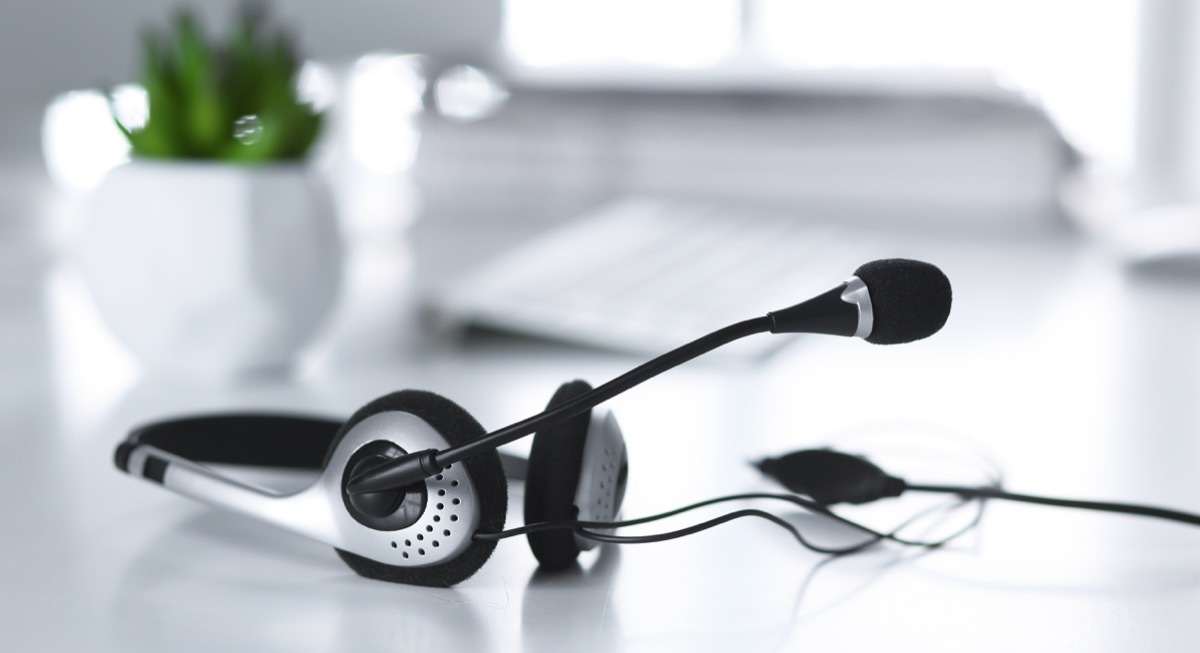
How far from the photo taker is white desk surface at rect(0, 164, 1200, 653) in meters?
0.29

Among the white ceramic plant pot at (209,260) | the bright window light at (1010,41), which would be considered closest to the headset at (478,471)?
the white ceramic plant pot at (209,260)

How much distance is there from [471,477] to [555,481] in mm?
33

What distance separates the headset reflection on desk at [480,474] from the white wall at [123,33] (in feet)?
1.96

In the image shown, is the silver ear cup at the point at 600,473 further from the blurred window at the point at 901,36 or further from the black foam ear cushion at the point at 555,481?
the blurred window at the point at 901,36

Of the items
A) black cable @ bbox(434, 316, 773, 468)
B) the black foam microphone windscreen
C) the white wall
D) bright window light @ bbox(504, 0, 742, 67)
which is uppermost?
bright window light @ bbox(504, 0, 742, 67)

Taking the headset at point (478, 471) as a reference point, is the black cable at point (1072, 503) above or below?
below

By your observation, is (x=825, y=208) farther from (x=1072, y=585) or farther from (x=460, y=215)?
(x=1072, y=585)

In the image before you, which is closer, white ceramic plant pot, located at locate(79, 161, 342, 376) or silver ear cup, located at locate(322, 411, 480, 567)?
silver ear cup, located at locate(322, 411, 480, 567)

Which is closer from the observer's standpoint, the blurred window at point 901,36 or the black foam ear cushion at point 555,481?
the black foam ear cushion at point 555,481

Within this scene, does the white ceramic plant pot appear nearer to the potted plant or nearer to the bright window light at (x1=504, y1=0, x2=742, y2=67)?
the potted plant

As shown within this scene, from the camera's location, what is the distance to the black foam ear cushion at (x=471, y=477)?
31 cm

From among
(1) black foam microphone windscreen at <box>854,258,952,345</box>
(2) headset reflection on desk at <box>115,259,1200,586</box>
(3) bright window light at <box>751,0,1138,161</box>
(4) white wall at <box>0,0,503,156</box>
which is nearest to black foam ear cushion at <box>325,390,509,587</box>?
(2) headset reflection on desk at <box>115,259,1200,586</box>

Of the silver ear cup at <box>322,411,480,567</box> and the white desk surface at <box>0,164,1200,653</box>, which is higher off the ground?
the silver ear cup at <box>322,411,480,567</box>

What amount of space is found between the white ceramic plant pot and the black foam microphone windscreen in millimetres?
372
